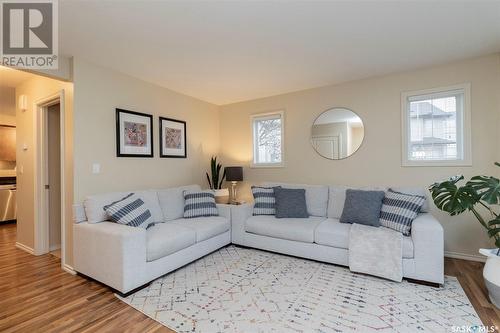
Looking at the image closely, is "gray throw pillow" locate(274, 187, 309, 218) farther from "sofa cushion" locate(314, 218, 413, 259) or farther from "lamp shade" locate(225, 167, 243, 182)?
"lamp shade" locate(225, 167, 243, 182)

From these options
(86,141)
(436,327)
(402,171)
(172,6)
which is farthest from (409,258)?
(86,141)

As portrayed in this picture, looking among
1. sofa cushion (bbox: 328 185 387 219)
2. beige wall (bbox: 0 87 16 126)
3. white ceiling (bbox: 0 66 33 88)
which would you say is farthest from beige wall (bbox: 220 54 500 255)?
beige wall (bbox: 0 87 16 126)

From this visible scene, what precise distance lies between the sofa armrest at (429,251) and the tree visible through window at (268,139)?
234cm

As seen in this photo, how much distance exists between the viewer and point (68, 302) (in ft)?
6.98

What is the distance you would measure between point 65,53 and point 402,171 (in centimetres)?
432

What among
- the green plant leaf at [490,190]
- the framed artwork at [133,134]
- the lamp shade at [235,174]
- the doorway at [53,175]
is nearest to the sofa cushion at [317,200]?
the lamp shade at [235,174]

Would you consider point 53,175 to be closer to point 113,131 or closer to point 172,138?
point 113,131

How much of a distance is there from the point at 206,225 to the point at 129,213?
3.06 feet

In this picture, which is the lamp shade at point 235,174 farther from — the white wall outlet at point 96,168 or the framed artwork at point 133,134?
the white wall outlet at point 96,168

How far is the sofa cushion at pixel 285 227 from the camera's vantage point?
2914 mm

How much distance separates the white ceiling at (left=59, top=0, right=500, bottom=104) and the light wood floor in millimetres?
2422

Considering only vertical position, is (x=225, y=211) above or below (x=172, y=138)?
below

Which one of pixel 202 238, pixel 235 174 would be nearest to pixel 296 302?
pixel 202 238

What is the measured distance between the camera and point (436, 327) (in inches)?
67.9
